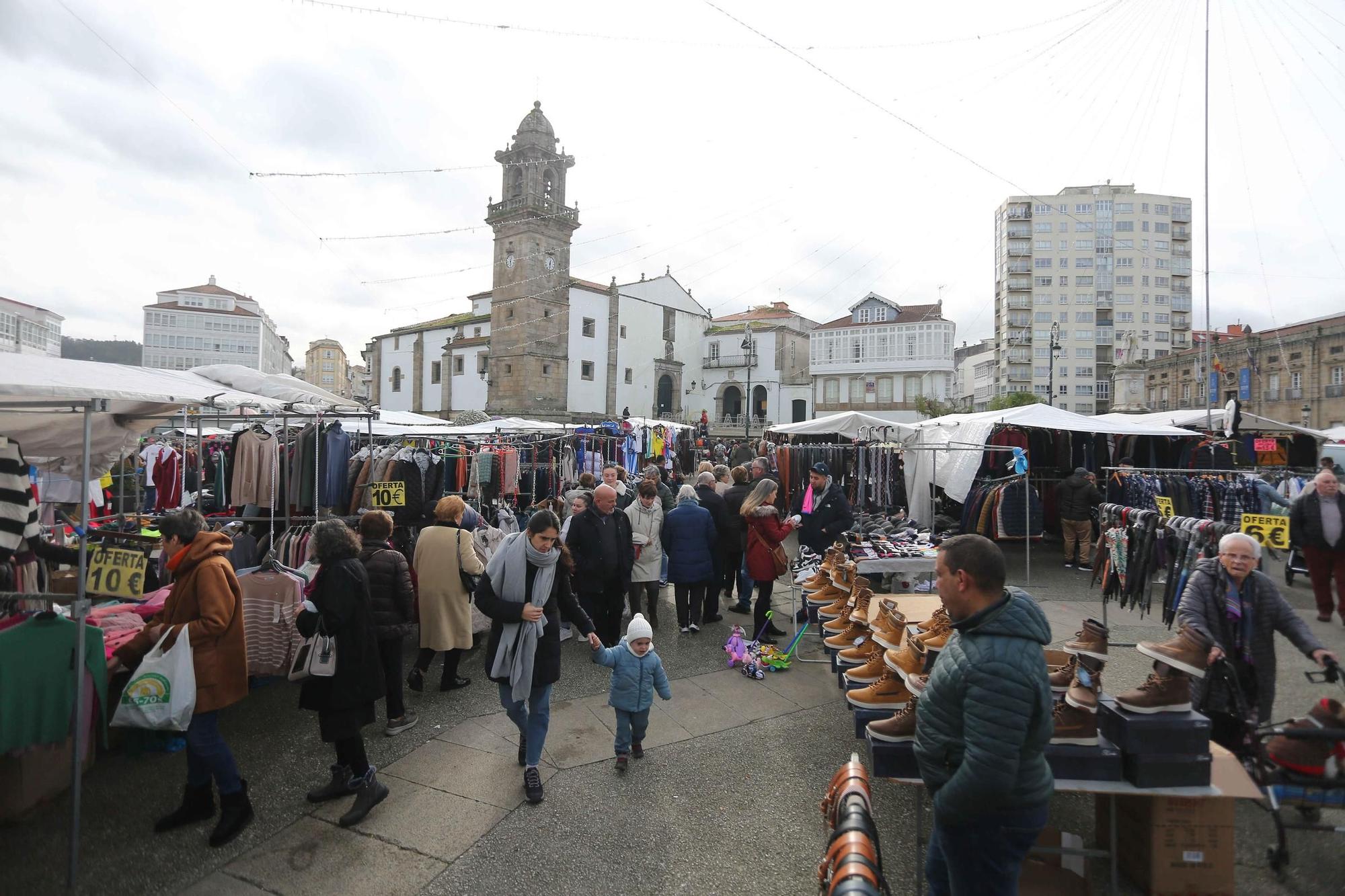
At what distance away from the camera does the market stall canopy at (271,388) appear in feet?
19.7

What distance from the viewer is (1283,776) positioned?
300 cm

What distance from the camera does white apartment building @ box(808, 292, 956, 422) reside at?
41906 millimetres

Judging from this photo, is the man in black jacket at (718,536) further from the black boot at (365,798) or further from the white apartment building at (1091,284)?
the white apartment building at (1091,284)

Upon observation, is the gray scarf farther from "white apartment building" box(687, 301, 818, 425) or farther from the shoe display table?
"white apartment building" box(687, 301, 818, 425)

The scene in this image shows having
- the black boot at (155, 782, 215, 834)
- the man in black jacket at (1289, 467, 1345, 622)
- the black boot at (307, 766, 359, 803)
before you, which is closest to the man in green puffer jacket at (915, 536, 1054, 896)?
the black boot at (307, 766, 359, 803)

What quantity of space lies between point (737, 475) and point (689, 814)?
155 inches

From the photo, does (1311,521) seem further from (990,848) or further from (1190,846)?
(990,848)

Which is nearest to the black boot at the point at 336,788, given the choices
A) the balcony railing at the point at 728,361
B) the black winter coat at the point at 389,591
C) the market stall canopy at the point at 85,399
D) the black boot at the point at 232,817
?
the black boot at the point at 232,817

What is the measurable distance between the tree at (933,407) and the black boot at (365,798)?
38.6m

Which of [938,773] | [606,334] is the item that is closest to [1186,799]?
[938,773]

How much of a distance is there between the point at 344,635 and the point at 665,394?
144ft

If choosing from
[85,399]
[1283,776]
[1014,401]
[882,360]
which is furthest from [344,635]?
[1014,401]

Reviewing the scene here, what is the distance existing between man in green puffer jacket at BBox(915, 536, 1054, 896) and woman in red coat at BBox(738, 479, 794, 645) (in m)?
4.08

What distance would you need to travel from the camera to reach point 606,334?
42312mm
